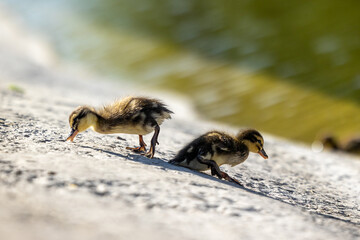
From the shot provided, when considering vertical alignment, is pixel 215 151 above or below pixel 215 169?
above

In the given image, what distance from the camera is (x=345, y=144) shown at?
12.1 meters

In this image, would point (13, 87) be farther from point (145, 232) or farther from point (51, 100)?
point (145, 232)

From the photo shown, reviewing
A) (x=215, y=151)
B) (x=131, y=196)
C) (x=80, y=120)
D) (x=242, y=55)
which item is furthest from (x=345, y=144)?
(x=131, y=196)

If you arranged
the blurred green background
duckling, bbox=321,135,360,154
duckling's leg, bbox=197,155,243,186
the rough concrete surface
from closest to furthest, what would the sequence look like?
1. the rough concrete surface
2. duckling's leg, bbox=197,155,243,186
3. duckling, bbox=321,135,360,154
4. the blurred green background

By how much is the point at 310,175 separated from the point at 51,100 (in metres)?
4.23

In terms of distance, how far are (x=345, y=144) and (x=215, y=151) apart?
7.15m

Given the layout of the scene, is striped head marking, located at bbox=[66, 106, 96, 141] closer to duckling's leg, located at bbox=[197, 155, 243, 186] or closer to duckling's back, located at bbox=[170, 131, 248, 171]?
duckling's back, located at bbox=[170, 131, 248, 171]

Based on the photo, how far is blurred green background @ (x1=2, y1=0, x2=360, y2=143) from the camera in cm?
1345

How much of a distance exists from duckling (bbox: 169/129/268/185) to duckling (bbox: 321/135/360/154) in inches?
240

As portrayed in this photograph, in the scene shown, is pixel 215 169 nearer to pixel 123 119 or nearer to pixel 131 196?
pixel 123 119

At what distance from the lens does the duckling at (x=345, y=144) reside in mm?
11789

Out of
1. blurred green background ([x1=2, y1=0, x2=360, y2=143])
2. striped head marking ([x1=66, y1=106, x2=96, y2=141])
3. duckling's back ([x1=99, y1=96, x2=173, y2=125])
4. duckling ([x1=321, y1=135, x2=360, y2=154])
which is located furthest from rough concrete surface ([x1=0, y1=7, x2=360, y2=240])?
blurred green background ([x1=2, y1=0, x2=360, y2=143])

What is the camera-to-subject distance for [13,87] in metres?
9.78

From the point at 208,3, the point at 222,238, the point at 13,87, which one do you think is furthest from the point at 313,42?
the point at 222,238
